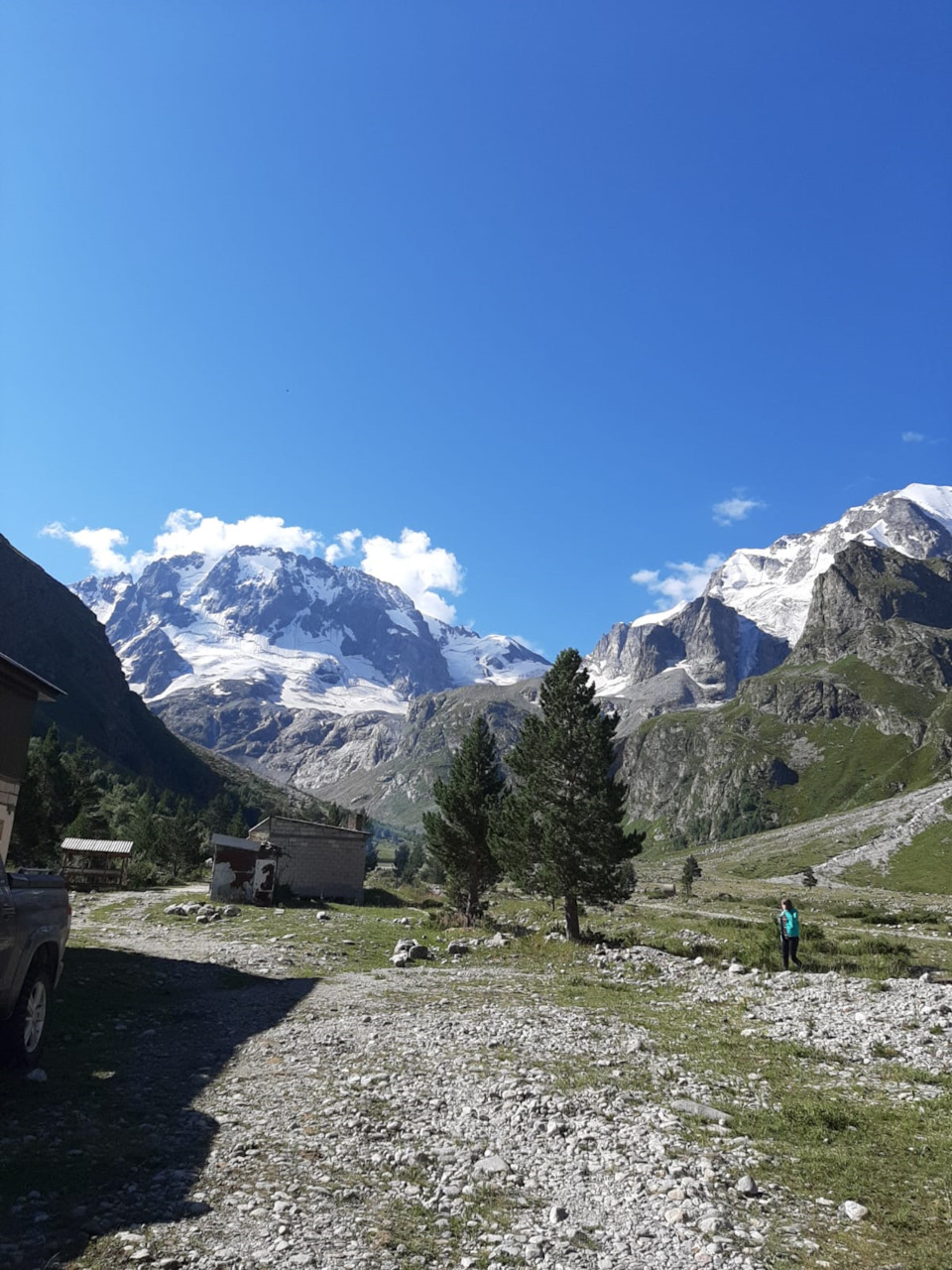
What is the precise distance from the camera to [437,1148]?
984 cm

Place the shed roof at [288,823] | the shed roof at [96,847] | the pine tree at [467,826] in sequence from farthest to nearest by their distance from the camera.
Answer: the shed roof at [288,823] < the shed roof at [96,847] < the pine tree at [467,826]

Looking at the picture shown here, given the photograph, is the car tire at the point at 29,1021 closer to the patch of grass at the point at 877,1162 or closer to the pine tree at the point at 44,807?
the patch of grass at the point at 877,1162

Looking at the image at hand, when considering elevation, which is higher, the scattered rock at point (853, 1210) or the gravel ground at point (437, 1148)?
the scattered rock at point (853, 1210)

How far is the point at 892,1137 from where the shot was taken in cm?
1055

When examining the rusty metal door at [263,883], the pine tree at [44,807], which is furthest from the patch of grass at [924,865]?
the pine tree at [44,807]

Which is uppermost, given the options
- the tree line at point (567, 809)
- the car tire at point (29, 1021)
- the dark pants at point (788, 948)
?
the tree line at point (567, 809)

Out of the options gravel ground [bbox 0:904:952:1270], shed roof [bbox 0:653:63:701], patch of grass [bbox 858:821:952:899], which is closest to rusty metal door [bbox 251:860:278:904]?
shed roof [bbox 0:653:63:701]

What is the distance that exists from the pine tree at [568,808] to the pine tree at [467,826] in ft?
18.8

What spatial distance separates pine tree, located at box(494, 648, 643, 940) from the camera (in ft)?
119

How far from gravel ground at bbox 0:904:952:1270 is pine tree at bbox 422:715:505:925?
27.1m

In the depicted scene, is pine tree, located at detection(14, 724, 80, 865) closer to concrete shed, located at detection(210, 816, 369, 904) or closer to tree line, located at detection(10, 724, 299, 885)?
tree line, located at detection(10, 724, 299, 885)

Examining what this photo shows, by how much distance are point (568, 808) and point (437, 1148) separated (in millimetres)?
28025

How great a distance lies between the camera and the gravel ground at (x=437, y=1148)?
7.24 m

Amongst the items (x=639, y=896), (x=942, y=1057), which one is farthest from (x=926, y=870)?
(x=942, y=1057)
